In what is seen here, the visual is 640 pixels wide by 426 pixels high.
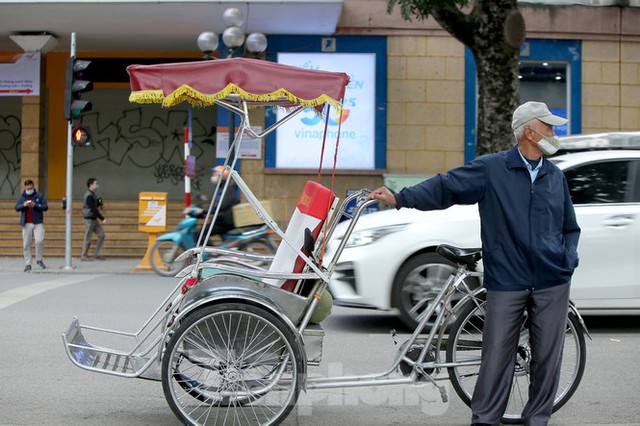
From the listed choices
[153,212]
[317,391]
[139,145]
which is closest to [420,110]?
[153,212]

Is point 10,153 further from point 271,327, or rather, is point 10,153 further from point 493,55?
point 271,327

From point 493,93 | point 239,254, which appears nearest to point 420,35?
point 493,93

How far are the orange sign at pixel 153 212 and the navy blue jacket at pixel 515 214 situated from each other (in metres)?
11.2

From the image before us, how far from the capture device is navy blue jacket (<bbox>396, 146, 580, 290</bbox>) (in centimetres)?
407

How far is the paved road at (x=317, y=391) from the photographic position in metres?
4.98

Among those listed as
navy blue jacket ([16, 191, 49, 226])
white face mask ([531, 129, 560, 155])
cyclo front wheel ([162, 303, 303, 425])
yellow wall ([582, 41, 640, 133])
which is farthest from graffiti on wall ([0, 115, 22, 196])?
white face mask ([531, 129, 560, 155])

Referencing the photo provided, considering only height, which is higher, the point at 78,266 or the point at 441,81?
the point at 441,81

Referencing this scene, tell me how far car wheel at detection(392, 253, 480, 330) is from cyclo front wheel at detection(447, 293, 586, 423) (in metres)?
2.66

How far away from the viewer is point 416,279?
742cm

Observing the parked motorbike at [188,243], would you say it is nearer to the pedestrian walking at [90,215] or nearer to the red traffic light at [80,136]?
the red traffic light at [80,136]

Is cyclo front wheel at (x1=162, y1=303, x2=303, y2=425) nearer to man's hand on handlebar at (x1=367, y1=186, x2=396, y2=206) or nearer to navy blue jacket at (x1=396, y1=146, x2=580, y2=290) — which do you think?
man's hand on handlebar at (x1=367, y1=186, x2=396, y2=206)

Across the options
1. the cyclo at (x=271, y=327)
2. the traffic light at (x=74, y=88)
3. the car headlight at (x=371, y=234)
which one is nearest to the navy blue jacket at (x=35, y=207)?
the traffic light at (x=74, y=88)

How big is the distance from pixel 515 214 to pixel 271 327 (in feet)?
4.75

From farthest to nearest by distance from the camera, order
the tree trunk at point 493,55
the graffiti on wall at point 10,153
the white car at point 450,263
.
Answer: the graffiti on wall at point 10,153 → the tree trunk at point 493,55 → the white car at point 450,263
